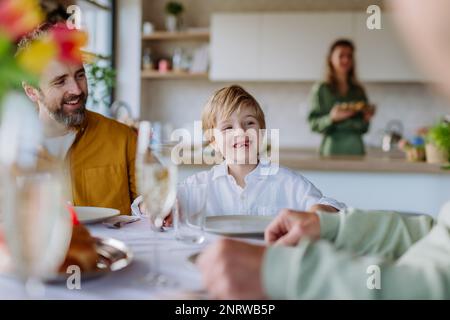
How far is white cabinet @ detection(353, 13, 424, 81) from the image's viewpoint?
14.3 ft

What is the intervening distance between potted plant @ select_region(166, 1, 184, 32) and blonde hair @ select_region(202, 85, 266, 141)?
10.1 feet

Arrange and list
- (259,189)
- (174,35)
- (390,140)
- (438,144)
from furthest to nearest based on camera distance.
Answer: (174,35)
(390,140)
(438,144)
(259,189)

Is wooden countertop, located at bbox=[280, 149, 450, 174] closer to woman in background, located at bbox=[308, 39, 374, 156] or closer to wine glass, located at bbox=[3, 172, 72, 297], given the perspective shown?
woman in background, located at bbox=[308, 39, 374, 156]

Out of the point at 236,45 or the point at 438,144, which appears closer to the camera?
the point at 438,144

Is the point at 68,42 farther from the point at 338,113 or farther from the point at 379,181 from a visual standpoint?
the point at 338,113

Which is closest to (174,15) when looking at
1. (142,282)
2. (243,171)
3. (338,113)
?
(338,113)

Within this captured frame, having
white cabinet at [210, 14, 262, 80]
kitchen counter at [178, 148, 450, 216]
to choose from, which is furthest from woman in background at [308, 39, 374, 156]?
white cabinet at [210, 14, 262, 80]

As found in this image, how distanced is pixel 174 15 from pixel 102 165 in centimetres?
314

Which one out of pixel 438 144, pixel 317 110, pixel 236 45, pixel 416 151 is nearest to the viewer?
pixel 438 144

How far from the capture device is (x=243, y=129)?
5.32 ft

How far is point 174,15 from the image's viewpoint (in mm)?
4656

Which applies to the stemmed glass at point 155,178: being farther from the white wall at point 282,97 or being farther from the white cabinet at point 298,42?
the white wall at point 282,97

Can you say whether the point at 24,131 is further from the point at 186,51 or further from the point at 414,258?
the point at 186,51
